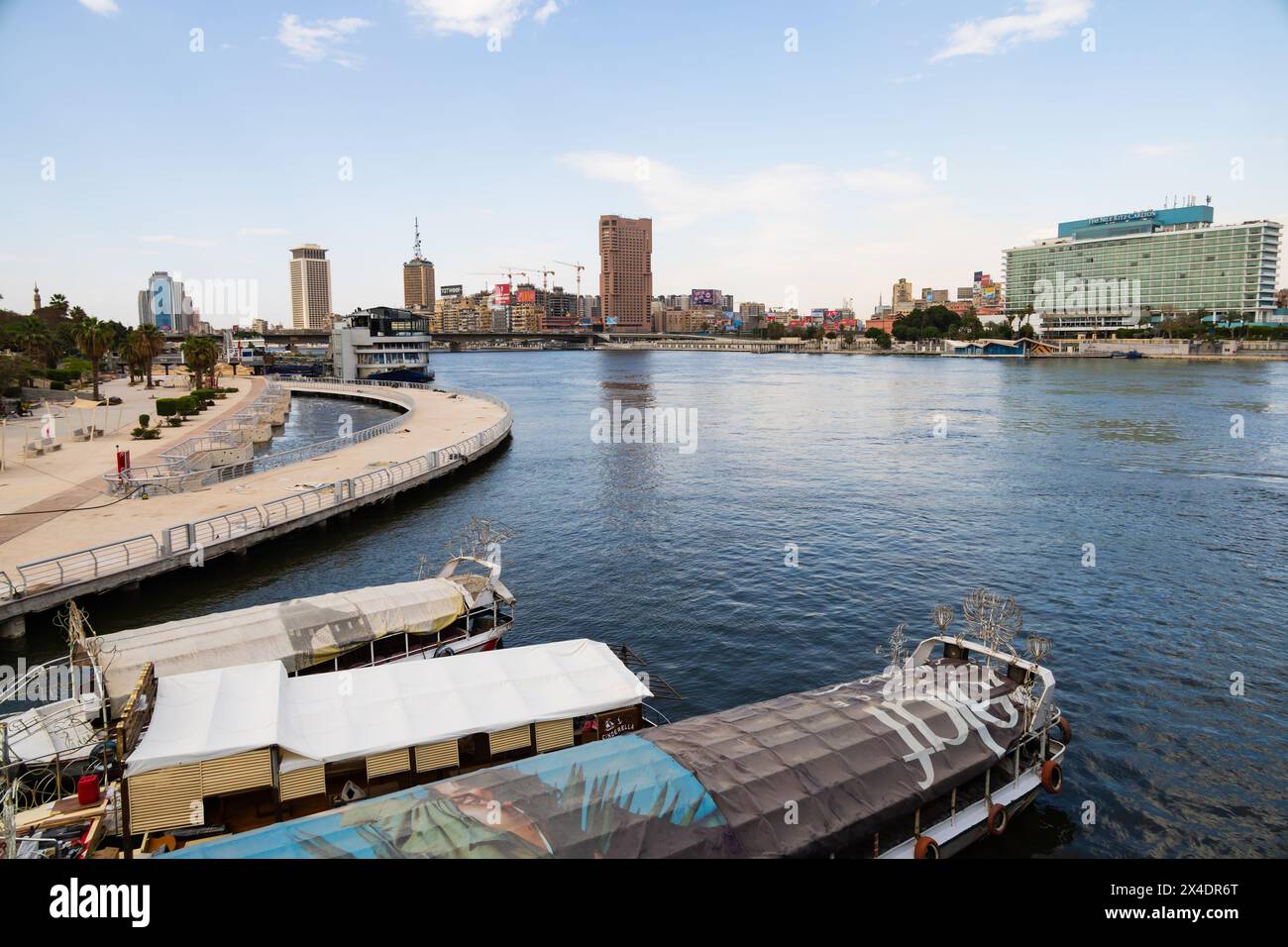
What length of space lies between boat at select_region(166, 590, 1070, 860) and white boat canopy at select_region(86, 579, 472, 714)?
8.97 meters

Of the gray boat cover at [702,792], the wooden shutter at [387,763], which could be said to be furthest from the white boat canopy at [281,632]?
the gray boat cover at [702,792]

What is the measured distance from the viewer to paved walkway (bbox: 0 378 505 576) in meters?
35.4

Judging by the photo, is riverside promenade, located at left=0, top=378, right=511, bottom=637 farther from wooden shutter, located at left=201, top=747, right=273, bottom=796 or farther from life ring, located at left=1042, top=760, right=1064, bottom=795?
life ring, located at left=1042, top=760, right=1064, bottom=795

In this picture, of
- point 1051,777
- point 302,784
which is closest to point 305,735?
point 302,784

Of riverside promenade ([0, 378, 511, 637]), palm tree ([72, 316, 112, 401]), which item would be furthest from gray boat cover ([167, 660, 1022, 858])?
palm tree ([72, 316, 112, 401])

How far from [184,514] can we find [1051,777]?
41.2 meters

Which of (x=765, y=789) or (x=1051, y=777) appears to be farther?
(x=1051, y=777)

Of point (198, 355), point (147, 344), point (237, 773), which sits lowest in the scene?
point (237, 773)

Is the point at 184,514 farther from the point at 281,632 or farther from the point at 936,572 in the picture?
the point at 936,572

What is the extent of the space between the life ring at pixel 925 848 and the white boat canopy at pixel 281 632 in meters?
16.1

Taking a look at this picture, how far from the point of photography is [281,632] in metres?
23.0

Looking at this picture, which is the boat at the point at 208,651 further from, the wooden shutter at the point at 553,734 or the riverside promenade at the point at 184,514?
the riverside promenade at the point at 184,514
